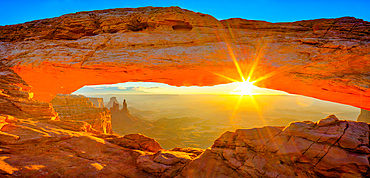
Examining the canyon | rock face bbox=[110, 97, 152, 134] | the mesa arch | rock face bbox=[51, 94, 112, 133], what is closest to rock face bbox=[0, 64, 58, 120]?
the canyon

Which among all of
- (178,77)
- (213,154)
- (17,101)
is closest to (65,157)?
(17,101)

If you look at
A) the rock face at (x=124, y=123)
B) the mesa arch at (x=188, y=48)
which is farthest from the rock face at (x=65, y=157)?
the rock face at (x=124, y=123)

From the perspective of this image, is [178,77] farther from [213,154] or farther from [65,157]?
[65,157]

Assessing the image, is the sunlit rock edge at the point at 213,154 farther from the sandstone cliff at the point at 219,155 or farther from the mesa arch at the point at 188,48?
the mesa arch at the point at 188,48

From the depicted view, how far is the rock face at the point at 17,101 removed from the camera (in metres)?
8.05

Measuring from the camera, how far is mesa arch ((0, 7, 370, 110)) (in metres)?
8.81

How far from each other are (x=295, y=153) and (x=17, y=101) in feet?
45.0

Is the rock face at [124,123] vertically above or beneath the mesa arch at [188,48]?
beneath

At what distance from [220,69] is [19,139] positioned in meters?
10.3

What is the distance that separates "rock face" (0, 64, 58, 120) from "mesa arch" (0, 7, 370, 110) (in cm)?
72

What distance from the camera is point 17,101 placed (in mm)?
8453

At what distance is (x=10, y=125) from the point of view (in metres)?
6.77

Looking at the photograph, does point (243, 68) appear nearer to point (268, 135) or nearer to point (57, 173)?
point (268, 135)

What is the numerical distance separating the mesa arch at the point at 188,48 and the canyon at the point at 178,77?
0.21 feet
